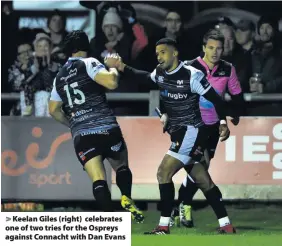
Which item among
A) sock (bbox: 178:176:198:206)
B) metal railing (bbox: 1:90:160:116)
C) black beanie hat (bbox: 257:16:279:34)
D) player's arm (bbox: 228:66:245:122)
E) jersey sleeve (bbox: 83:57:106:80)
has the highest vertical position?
black beanie hat (bbox: 257:16:279:34)

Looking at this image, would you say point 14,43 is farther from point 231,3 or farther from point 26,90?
point 231,3

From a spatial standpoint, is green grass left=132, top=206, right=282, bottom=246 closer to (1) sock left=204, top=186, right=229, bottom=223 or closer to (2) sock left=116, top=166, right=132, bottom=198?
(1) sock left=204, top=186, right=229, bottom=223

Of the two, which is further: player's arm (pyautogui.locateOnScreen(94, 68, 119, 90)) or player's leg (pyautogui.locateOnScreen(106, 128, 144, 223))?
player's leg (pyautogui.locateOnScreen(106, 128, 144, 223))

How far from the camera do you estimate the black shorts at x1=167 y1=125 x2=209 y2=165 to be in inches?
448

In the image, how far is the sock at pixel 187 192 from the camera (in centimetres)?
1220

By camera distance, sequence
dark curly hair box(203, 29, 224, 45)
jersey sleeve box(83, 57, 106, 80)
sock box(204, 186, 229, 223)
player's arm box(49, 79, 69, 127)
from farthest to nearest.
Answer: dark curly hair box(203, 29, 224, 45), player's arm box(49, 79, 69, 127), sock box(204, 186, 229, 223), jersey sleeve box(83, 57, 106, 80)

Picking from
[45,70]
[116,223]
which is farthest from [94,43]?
[116,223]

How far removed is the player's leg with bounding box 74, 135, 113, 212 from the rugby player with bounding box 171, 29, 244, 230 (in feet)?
4.14

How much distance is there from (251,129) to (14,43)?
9.83 feet

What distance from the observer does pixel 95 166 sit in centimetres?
1099

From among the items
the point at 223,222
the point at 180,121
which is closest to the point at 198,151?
the point at 180,121

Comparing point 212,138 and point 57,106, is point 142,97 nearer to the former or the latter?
point 212,138

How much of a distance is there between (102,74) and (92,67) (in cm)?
25

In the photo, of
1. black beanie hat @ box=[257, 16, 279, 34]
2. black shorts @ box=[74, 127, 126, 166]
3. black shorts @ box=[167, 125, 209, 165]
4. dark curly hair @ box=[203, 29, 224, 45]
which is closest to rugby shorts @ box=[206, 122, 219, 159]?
black shorts @ box=[167, 125, 209, 165]
